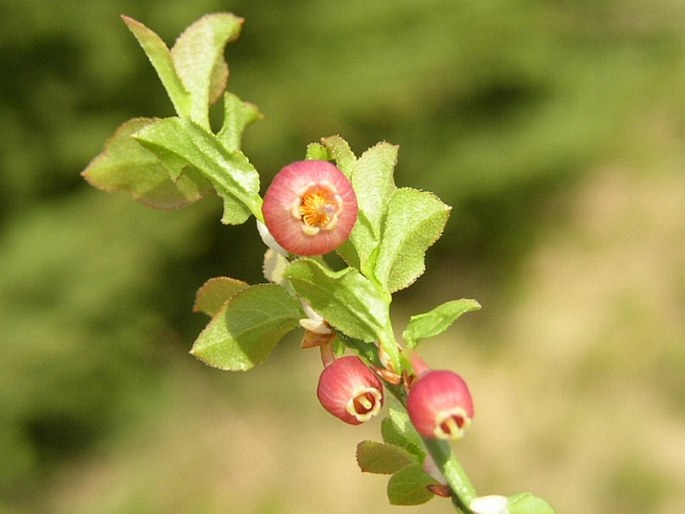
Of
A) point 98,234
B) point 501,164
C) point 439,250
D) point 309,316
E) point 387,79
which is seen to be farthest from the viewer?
point 439,250

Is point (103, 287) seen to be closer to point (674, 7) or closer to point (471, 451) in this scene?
point (471, 451)

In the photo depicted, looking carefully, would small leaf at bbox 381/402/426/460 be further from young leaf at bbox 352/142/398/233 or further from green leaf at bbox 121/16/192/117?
green leaf at bbox 121/16/192/117

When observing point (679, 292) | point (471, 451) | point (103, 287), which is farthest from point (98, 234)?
point (679, 292)

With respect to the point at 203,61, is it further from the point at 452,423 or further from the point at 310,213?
the point at 452,423

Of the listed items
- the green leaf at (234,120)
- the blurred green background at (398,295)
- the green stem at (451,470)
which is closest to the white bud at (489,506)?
the green stem at (451,470)

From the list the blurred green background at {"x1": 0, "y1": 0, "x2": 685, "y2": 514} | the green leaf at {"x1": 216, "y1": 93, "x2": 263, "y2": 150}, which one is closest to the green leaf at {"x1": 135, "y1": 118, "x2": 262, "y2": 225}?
the green leaf at {"x1": 216, "y1": 93, "x2": 263, "y2": 150}
